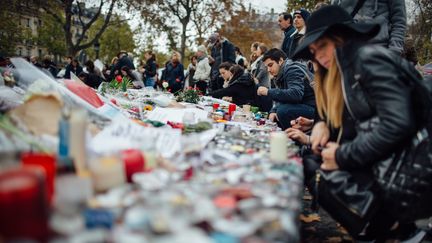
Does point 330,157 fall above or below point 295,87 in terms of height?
below

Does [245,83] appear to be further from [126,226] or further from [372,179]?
[126,226]

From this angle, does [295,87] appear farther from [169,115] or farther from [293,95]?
[169,115]

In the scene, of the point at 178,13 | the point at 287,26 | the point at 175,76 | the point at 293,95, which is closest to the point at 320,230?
the point at 293,95

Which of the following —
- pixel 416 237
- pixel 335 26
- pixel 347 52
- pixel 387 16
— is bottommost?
pixel 416 237

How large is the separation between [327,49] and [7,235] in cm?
200

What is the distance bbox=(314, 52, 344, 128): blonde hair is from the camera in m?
2.60

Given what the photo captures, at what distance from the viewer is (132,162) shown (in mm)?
1846

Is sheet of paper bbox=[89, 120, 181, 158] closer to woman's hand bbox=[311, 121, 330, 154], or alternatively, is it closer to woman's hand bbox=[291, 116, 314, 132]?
woman's hand bbox=[311, 121, 330, 154]

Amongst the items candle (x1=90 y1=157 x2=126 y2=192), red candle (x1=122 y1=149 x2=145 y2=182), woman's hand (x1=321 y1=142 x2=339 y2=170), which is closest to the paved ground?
woman's hand (x1=321 y1=142 x2=339 y2=170)

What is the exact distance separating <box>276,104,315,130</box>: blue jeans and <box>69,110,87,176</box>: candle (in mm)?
3775

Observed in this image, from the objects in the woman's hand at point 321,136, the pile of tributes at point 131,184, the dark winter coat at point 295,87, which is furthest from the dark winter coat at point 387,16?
the pile of tributes at point 131,184

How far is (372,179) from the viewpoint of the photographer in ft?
7.91

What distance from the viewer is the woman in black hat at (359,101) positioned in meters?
2.24

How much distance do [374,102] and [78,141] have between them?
147cm
